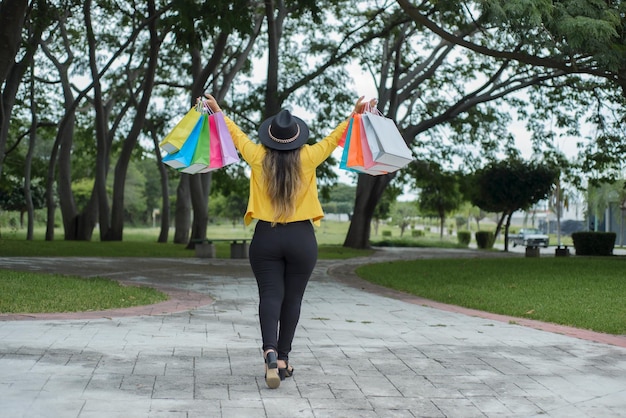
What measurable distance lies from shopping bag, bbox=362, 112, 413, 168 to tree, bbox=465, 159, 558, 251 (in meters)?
32.3

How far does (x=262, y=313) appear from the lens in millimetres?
5711

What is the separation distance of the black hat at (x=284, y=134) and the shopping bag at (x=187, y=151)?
2.92 ft

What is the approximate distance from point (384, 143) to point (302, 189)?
0.74 meters

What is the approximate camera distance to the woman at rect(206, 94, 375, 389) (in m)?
5.68

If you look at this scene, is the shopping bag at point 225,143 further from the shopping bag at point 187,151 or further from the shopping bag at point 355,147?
the shopping bag at point 355,147

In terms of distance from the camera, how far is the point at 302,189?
577 cm

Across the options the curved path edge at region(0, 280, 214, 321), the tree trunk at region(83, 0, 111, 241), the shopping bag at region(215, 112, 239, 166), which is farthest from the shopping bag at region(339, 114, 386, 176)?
the tree trunk at region(83, 0, 111, 241)

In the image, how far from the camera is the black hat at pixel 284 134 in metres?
5.78

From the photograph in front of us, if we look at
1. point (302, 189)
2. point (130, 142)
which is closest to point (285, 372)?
point (302, 189)

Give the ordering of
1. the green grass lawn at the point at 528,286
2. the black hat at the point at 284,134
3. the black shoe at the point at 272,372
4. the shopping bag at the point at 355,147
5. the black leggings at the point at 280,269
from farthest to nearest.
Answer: the green grass lawn at the point at 528,286 → the shopping bag at the point at 355,147 → the black hat at the point at 284,134 → the black leggings at the point at 280,269 → the black shoe at the point at 272,372

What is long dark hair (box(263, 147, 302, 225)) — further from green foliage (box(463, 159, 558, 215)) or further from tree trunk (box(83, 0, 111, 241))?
green foliage (box(463, 159, 558, 215))

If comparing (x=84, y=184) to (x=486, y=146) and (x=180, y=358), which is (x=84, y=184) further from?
(x=180, y=358)

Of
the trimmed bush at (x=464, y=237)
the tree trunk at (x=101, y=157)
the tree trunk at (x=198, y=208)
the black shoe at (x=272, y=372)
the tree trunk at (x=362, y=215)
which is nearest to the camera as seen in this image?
the black shoe at (x=272, y=372)

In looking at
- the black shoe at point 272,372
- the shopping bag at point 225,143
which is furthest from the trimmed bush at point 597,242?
the black shoe at point 272,372
